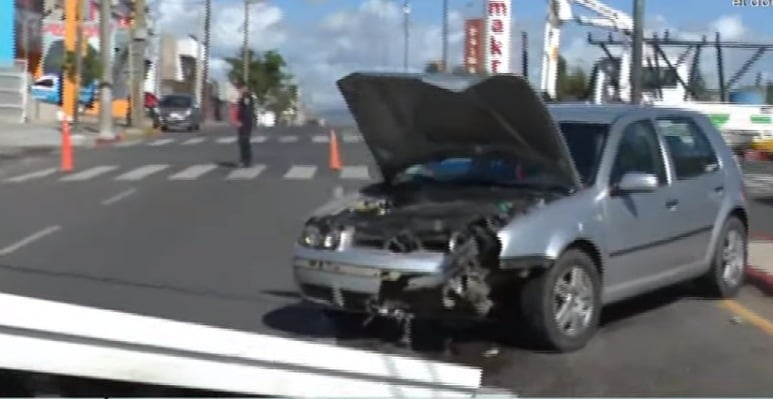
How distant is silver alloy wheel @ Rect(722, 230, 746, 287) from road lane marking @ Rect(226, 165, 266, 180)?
14950 millimetres

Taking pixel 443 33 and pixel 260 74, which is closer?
pixel 443 33

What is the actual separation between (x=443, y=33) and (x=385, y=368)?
65.9 meters

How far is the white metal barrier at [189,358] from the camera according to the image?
16.0 feet

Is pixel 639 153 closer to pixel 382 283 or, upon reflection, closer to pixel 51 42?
pixel 382 283

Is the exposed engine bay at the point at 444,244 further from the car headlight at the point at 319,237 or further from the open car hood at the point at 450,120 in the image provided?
the open car hood at the point at 450,120

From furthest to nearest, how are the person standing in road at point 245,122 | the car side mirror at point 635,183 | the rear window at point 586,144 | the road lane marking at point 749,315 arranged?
the person standing in road at point 245,122 → the road lane marking at point 749,315 → the rear window at point 586,144 → the car side mirror at point 635,183

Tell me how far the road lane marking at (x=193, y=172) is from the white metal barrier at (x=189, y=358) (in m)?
18.9

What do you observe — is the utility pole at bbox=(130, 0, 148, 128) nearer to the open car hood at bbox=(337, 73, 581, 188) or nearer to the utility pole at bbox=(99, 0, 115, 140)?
the utility pole at bbox=(99, 0, 115, 140)

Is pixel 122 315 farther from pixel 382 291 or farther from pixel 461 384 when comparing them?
pixel 382 291

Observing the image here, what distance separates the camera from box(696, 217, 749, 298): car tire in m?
10.4

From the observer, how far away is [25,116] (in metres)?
47.3

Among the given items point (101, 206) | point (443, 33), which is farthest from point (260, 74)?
point (101, 206)

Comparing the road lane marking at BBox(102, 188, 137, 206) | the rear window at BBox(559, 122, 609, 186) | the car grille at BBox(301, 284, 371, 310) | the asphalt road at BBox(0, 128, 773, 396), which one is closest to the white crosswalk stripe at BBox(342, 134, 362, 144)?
the asphalt road at BBox(0, 128, 773, 396)

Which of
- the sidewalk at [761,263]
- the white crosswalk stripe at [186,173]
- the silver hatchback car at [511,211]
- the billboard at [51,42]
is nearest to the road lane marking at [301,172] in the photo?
the white crosswalk stripe at [186,173]
